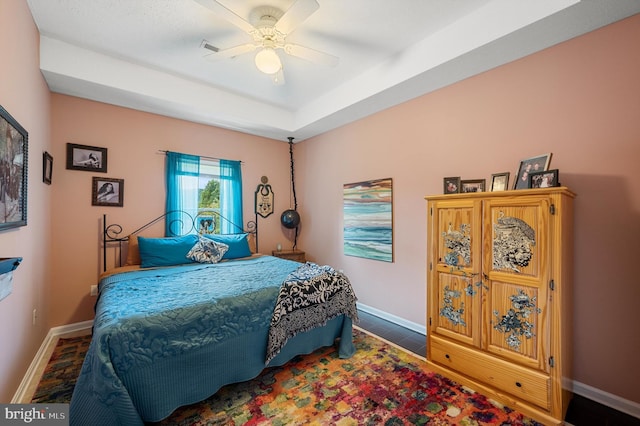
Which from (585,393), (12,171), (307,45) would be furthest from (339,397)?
(307,45)

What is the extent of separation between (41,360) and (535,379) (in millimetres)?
3956

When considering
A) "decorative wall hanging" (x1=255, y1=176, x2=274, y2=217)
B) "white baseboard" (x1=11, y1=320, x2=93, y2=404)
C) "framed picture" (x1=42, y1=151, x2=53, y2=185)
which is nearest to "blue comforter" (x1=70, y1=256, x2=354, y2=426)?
→ "white baseboard" (x1=11, y1=320, x2=93, y2=404)

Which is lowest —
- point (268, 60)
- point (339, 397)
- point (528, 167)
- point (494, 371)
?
point (339, 397)

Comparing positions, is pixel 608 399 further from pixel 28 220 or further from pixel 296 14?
pixel 28 220

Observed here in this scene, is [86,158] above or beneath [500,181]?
above

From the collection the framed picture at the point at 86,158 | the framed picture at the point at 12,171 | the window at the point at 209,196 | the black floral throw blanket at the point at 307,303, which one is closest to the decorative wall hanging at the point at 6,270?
the framed picture at the point at 12,171

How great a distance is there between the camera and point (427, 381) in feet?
7.07

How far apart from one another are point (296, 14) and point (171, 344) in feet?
7.66

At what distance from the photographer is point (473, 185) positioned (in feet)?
8.10

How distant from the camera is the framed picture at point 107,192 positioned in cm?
317

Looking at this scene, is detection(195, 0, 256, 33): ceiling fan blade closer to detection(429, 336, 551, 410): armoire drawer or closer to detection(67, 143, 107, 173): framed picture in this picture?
detection(67, 143, 107, 173): framed picture

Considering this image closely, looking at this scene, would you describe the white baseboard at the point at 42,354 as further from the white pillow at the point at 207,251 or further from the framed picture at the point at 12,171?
the white pillow at the point at 207,251

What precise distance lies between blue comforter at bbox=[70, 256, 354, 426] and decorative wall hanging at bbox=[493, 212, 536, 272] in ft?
4.96

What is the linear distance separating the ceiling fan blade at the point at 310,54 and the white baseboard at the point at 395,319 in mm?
2869
